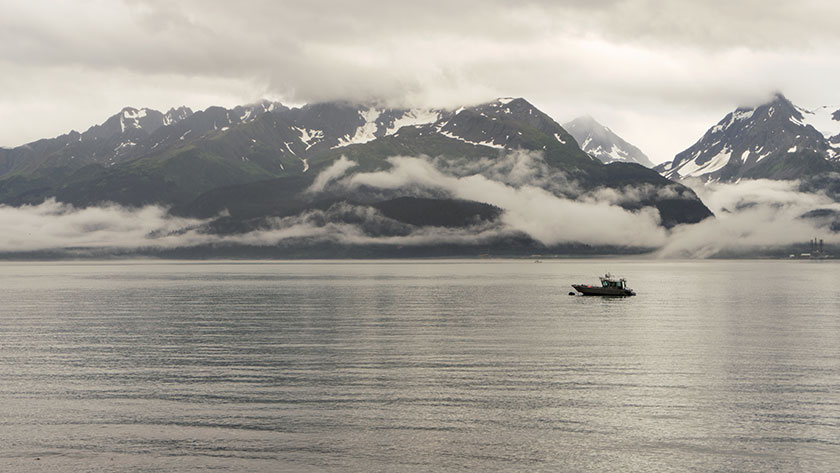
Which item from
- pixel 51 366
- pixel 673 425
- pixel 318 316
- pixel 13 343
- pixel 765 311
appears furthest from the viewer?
pixel 765 311

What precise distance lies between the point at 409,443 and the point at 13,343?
7399 cm

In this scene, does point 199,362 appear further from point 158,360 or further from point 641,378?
point 641,378

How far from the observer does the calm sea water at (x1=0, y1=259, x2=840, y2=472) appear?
5094 centimetres

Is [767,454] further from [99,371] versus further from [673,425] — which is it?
[99,371]

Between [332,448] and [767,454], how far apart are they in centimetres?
2846

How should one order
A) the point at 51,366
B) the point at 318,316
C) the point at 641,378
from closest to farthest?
1. the point at 641,378
2. the point at 51,366
3. the point at 318,316

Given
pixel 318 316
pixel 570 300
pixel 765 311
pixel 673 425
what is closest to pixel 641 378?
pixel 673 425

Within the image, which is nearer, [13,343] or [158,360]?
[158,360]

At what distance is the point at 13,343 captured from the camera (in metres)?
104

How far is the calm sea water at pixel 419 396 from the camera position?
5094 centimetres

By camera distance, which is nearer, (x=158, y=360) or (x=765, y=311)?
(x=158, y=360)

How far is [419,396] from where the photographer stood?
66875mm

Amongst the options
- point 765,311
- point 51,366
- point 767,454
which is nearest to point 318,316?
point 51,366

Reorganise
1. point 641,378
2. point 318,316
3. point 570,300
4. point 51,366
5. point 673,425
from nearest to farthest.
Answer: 1. point 673,425
2. point 641,378
3. point 51,366
4. point 318,316
5. point 570,300
